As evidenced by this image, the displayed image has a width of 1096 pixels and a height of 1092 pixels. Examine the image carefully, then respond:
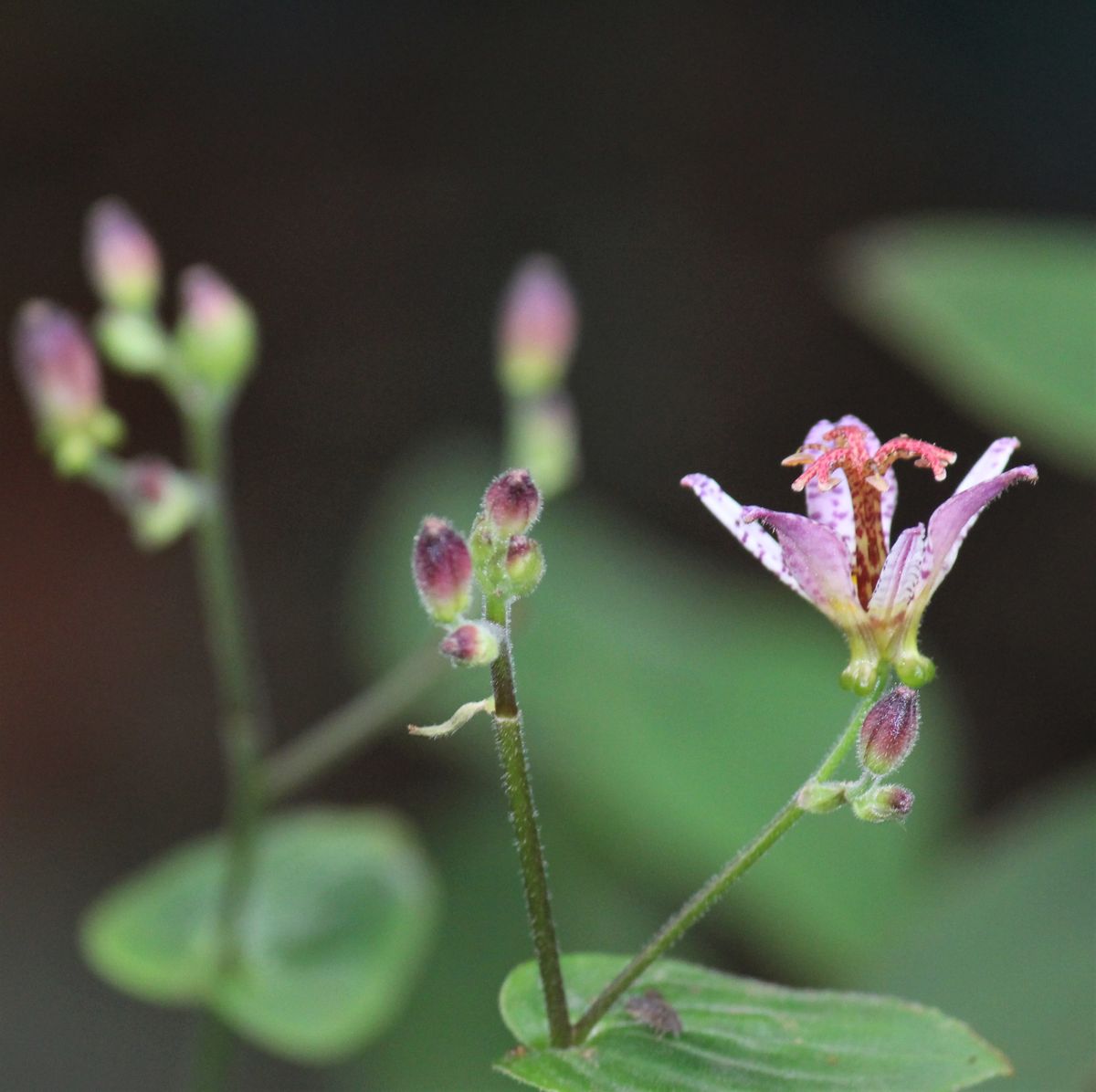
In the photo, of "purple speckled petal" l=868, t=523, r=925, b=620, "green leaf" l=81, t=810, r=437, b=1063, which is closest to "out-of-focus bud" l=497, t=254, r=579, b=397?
"green leaf" l=81, t=810, r=437, b=1063

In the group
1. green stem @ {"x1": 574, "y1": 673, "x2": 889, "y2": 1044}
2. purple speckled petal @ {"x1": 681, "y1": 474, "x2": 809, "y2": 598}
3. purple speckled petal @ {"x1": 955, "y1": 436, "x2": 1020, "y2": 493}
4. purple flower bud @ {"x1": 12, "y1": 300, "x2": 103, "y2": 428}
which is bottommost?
green stem @ {"x1": 574, "y1": 673, "x2": 889, "y2": 1044}

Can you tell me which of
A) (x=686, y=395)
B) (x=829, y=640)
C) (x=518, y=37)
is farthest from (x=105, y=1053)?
(x=518, y=37)

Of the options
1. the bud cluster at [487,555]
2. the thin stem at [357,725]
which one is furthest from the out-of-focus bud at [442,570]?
the thin stem at [357,725]

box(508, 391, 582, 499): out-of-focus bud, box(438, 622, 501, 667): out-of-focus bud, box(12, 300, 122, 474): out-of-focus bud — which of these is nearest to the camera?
box(438, 622, 501, 667): out-of-focus bud

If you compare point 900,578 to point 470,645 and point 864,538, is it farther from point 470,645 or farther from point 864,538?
point 470,645

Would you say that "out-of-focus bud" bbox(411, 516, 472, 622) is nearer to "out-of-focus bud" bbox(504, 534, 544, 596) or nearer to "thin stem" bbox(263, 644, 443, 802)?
"out-of-focus bud" bbox(504, 534, 544, 596)

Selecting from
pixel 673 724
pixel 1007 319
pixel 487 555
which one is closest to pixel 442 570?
pixel 487 555
